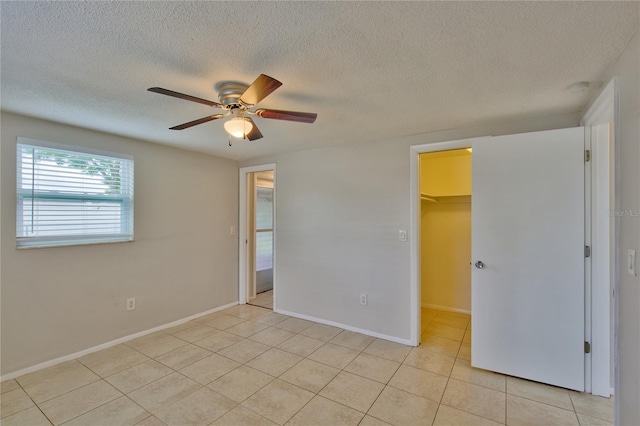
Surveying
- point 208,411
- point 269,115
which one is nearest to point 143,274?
point 208,411

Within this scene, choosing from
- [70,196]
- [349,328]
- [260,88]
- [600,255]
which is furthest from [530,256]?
[70,196]

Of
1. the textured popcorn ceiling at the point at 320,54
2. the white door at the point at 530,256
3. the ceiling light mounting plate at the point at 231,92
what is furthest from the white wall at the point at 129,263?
the white door at the point at 530,256

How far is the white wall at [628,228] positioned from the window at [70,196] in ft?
13.0

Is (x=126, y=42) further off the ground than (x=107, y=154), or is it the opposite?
(x=126, y=42)

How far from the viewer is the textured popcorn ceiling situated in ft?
3.98

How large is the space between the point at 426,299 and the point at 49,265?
4342 mm

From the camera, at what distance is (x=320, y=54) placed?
1514 millimetres

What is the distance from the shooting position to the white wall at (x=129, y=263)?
2.39 metres

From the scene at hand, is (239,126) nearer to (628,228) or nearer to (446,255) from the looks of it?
(628,228)

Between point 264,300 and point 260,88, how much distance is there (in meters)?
3.72

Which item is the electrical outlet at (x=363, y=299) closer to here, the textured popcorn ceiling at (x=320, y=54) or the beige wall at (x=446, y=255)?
the beige wall at (x=446, y=255)

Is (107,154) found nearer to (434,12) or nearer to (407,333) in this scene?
(434,12)

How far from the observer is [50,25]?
50.8 inches

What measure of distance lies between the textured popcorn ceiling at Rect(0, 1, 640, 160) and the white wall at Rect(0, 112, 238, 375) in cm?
81
